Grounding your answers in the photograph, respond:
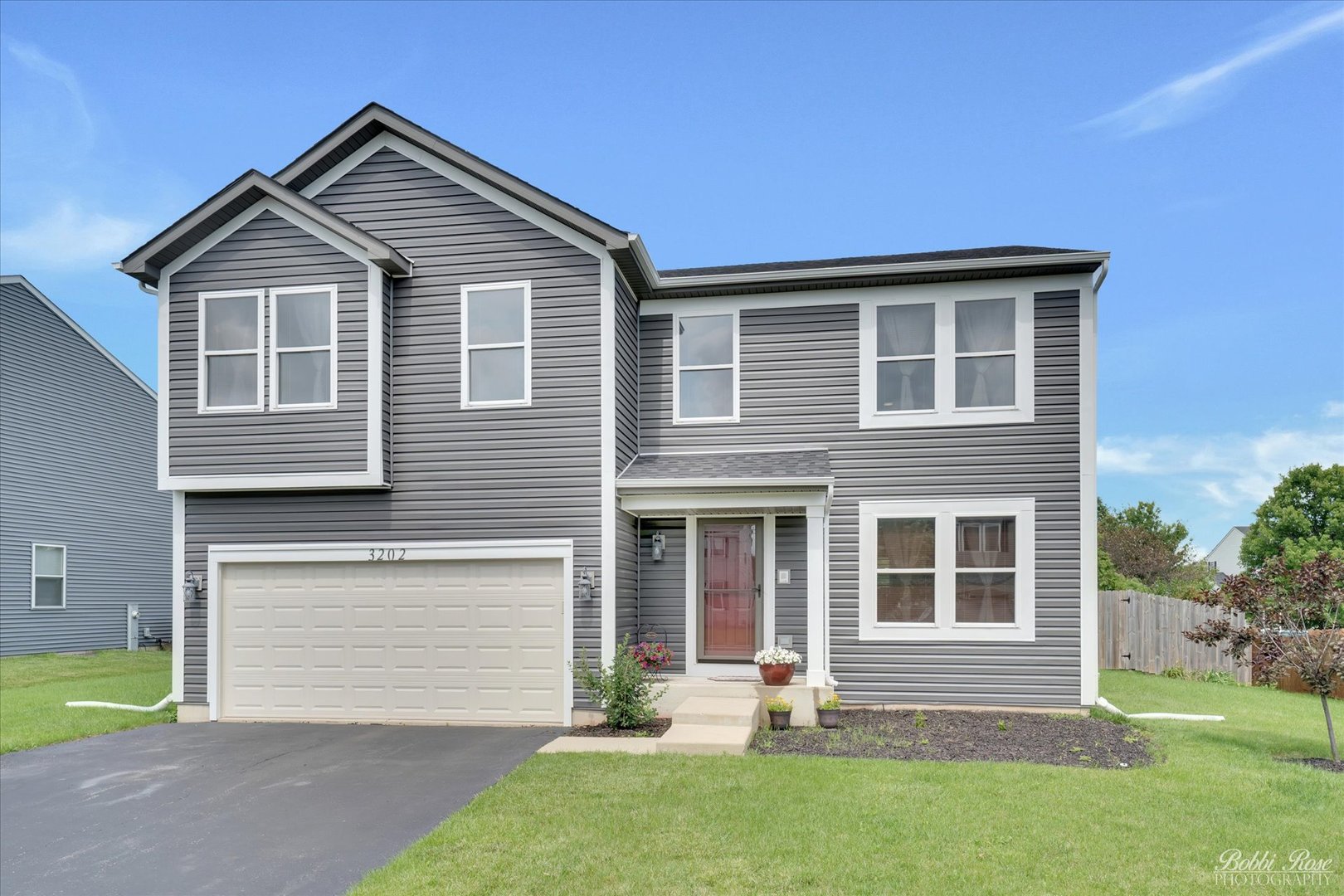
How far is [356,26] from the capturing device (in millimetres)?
15320

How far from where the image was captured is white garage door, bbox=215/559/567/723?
426 inches

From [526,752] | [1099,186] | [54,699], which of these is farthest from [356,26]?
[1099,186]

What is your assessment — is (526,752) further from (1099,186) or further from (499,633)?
(1099,186)

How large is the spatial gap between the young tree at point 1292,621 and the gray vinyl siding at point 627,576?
6.11 m

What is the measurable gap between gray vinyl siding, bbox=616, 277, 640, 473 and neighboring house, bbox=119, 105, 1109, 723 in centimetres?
7

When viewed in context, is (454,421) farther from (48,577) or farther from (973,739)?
(48,577)

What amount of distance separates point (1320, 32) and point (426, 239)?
1533 cm

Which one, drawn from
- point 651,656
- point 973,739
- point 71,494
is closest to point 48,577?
point 71,494

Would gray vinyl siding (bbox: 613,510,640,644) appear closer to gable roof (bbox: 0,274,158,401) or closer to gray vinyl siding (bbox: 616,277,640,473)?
gray vinyl siding (bbox: 616,277,640,473)

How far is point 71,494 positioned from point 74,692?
27.3ft

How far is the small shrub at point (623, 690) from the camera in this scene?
10.0 metres

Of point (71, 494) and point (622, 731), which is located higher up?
point (71, 494)

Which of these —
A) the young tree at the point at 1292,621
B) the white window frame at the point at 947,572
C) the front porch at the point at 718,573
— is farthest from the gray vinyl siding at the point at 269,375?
the young tree at the point at 1292,621

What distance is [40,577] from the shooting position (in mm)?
19516
